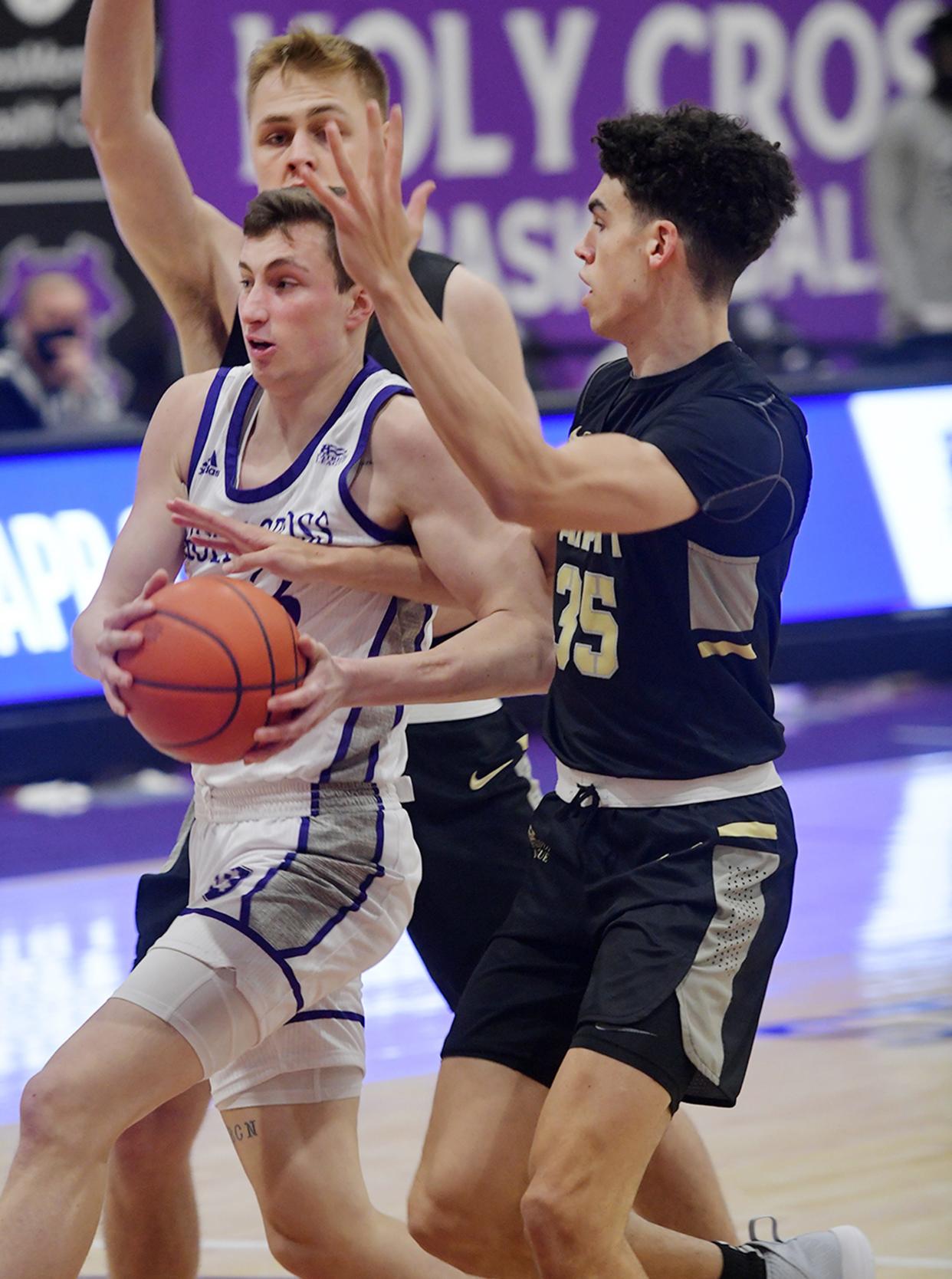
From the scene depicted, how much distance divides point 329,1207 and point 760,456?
1.46 m

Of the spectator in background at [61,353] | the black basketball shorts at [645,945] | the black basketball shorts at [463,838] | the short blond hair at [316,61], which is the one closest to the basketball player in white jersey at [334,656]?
the black basketball shorts at [645,945]

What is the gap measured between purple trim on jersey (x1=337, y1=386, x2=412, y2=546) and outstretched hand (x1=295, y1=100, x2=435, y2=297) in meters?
0.49

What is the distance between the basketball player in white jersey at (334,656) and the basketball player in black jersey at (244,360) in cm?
26

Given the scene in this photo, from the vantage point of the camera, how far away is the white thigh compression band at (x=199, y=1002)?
3375 millimetres

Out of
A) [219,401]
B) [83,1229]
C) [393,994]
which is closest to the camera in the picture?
[83,1229]

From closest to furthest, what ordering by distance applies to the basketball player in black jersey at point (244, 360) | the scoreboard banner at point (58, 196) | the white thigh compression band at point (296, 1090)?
the white thigh compression band at point (296, 1090) < the basketball player in black jersey at point (244, 360) < the scoreboard banner at point (58, 196)

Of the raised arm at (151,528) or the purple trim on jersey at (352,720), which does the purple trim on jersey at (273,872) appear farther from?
the raised arm at (151,528)

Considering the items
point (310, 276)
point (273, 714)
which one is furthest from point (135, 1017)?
point (310, 276)

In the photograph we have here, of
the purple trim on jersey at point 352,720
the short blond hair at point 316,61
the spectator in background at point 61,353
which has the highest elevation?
the short blond hair at point 316,61

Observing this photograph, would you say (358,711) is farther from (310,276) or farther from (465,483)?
(310,276)

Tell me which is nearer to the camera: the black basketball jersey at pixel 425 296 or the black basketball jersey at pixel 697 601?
the black basketball jersey at pixel 697 601

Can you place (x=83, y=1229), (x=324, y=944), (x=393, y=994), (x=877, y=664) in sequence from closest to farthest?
(x=83, y=1229) < (x=324, y=944) < (x=393, y=994) < (x=877, y=664)

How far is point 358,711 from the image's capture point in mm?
3727

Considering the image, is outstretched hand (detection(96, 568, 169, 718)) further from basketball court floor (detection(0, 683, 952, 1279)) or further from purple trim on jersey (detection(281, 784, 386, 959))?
basketball court floor (detection(0, 683, 952, 1279))
